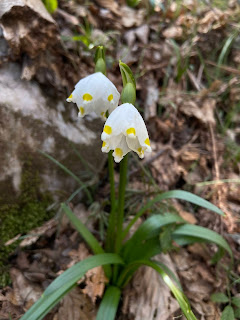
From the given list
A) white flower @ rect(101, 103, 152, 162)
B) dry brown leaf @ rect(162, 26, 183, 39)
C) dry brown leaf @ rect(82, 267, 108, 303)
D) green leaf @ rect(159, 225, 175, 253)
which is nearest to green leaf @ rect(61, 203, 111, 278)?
dry brown leaf @ rect(82, 267, 108, 303)

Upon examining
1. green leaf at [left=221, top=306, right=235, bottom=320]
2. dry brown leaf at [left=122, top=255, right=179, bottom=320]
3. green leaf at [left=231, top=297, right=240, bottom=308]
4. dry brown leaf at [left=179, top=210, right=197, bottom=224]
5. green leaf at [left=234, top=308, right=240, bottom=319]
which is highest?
dry brown leaf at [left=179, top=210, right=197, bottom=224]

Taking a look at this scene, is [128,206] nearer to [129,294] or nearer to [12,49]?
[129,294]

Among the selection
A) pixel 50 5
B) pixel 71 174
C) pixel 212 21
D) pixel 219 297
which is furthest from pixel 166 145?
pixel 212 21

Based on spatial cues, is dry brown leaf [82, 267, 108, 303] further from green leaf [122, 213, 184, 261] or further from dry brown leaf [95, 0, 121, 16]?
dry brown leaf [95, 0, 121, 16]

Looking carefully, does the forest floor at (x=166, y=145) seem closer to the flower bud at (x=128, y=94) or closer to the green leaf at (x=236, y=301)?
the green leaf at (x=236, y=301)

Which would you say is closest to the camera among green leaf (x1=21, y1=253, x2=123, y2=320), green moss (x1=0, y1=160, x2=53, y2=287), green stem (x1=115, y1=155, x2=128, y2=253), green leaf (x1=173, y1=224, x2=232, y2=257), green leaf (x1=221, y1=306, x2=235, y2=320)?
green leaf (x1=21, y1=253, x2=123, y2=320)
